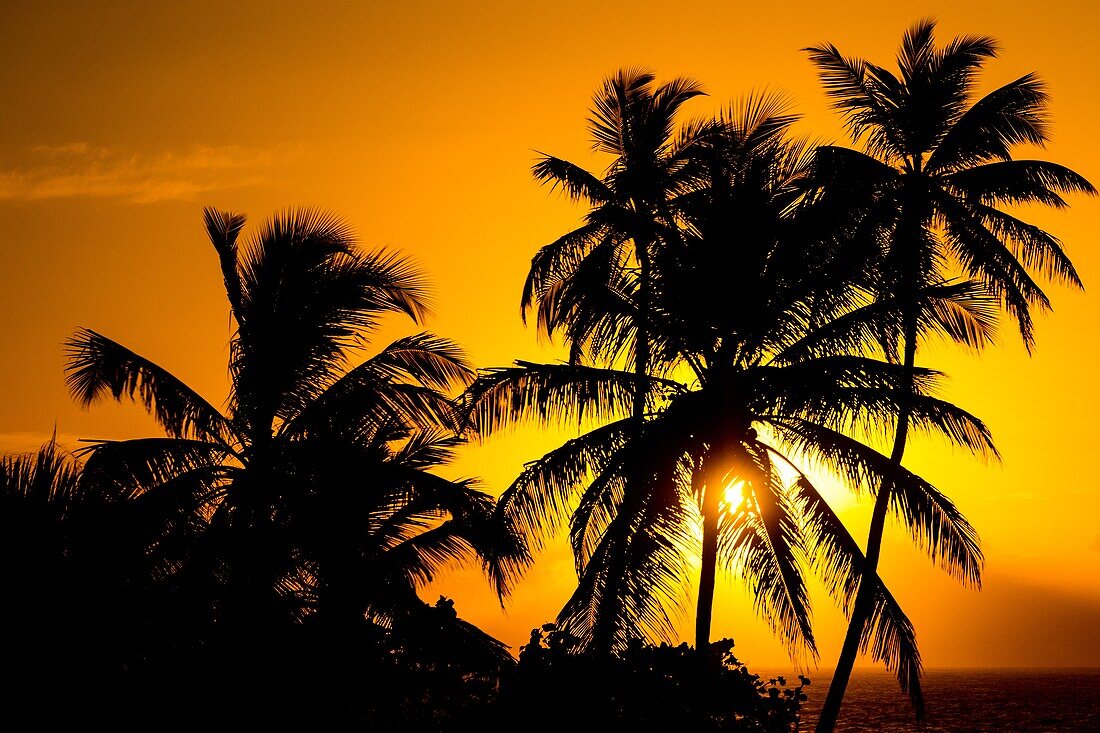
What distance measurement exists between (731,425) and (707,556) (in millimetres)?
2215

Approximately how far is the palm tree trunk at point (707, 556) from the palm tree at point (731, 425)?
32mm

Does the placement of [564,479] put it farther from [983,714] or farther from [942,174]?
[983,714]

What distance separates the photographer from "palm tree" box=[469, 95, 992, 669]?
17.6m

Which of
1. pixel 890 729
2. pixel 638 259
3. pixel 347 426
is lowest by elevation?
pixel 890 729

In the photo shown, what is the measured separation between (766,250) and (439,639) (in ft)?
26.3

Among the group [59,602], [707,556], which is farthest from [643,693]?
[59,602]

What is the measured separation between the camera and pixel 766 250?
736 inches

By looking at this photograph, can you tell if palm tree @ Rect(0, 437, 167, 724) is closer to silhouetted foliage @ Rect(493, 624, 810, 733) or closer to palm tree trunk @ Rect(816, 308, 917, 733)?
silhouetted foliage @ Rect(493, 624, 810, 733)

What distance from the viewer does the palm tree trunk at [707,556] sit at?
18.4 metres

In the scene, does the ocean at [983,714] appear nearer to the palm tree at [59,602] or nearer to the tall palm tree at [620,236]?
the tall palm tree at [620,236]

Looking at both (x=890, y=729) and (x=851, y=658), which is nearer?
(x=851, y=658)

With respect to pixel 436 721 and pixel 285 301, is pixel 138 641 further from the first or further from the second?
pixel 285 301

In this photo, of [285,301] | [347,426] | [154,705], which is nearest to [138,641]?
[154,705]

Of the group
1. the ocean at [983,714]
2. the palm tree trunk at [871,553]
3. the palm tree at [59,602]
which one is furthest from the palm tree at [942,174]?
the ocean at [983,714]
